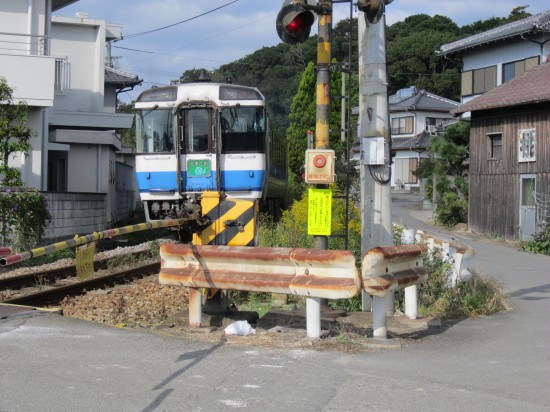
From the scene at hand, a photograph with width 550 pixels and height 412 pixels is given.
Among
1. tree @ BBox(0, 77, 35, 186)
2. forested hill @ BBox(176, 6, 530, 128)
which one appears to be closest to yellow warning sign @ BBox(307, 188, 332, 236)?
tree @ BBox(0, 77, 35, 186)

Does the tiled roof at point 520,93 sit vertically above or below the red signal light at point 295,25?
above

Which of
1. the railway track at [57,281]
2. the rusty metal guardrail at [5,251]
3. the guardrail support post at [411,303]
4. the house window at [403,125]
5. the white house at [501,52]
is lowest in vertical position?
the railway track at [57,281]

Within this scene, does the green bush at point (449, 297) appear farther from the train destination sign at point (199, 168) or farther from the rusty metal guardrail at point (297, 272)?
the train destination sign at point (199, 168)

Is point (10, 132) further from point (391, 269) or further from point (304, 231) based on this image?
point (391, 269)

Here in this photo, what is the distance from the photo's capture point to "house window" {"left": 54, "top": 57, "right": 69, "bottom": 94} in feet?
85.7

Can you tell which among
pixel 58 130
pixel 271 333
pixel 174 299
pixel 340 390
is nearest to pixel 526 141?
pixel 58 130

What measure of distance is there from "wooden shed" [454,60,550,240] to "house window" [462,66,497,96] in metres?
7.47

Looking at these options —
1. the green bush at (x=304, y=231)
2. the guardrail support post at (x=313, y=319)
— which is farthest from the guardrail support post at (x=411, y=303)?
the green bush at (x=304, y=231)

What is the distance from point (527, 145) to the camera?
971 inches

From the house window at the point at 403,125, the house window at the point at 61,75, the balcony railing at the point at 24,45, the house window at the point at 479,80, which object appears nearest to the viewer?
the balcony railing at the point at 24,45

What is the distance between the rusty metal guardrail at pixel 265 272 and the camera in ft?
22.2

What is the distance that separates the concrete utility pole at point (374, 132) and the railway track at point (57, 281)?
15.3ft

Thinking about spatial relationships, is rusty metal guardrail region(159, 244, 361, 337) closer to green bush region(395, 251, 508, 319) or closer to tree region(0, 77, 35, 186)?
green bush region(395, 251, 508, 319)

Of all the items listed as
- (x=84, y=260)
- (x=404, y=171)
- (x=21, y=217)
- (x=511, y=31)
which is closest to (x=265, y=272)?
(x=84, y=260)
